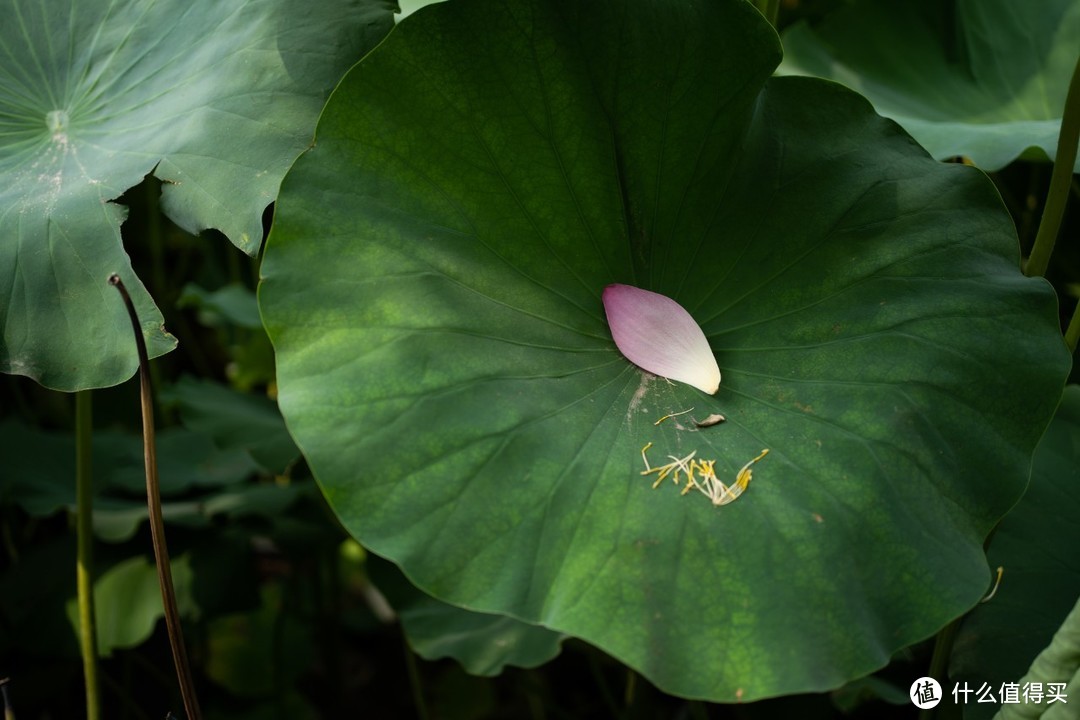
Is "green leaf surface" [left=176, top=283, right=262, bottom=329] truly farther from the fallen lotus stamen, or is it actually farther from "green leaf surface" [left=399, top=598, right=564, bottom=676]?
the fallen lotus stamen

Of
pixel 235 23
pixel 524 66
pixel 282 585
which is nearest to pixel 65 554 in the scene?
pixel 282 585

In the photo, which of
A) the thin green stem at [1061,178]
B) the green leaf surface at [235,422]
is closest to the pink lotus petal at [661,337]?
the thin green stem at [1061,178]

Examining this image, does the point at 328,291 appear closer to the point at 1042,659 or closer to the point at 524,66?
the point at 524,66

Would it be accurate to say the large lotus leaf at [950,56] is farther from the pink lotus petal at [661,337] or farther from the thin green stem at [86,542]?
the thin green stem at [86,542]

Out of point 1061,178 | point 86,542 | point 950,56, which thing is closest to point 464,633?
point 86,542

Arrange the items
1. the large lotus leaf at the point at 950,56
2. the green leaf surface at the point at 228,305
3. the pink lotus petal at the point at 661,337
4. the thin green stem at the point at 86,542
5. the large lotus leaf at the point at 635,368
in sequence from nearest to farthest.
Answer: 1. the large lotus leaf at the point at 635,368
2. the pink lotus petal at the point at 661,337
3. the thin green stem at the point at 86,542
4. the large lotus leaf at the point at 950,56
5. the green leaf surface at the point at 228,305

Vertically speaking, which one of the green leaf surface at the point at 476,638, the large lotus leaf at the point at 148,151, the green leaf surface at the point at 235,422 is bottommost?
the green leaf surface at the point at 476,638

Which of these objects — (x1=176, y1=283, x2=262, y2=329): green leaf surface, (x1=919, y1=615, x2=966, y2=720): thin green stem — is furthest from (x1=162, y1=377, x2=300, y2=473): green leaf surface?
(x1=919, y1=615, x2=966, y2=720): thin green stem

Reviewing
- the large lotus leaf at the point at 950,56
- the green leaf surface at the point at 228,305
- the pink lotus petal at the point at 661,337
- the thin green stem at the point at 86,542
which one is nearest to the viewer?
the pink lotus petal at the point at 661,337
